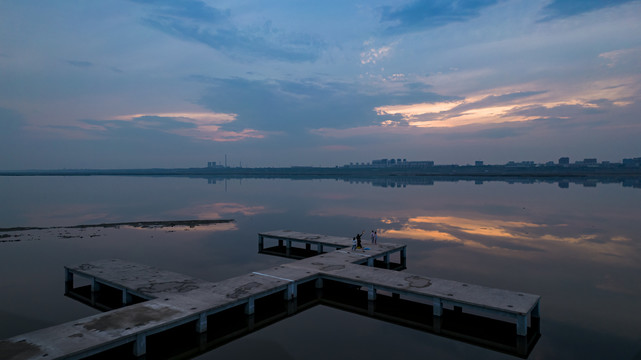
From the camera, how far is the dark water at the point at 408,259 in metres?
14.8

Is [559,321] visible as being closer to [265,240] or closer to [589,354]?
[589,354]

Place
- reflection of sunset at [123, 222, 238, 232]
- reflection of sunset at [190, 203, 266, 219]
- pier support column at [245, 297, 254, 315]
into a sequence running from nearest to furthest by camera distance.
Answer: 1. pier support column at [245, 297, 254, 315]
2. reflection of sunset at [123, 222, 238, 232]
3. reflection of sunset at [190, 203, 266, 219]

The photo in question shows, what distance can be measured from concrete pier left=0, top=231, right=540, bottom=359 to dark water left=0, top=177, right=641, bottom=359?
149 centimetres

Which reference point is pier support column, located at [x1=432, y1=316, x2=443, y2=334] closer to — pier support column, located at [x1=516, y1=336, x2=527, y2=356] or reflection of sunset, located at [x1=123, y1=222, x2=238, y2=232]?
pier support column, located at [x1=516, y1=336, x2=527, y2=356]

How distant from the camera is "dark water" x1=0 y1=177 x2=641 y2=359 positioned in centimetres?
1477

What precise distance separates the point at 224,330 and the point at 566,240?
3242cm

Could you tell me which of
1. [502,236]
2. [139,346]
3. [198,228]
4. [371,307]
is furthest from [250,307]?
[502,236]

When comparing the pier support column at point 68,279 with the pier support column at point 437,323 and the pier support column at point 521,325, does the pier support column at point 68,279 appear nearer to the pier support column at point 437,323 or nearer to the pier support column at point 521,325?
the pier support column at point 437,323

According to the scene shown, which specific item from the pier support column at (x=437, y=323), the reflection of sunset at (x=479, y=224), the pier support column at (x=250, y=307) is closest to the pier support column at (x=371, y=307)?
the pier support column at (x=437, y=323)

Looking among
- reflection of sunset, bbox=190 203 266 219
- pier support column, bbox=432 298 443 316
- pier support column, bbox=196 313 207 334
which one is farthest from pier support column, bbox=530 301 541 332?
reflection of sunset, bbox=190 203 266 219

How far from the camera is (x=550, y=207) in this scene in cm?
5884

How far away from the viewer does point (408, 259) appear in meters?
27.8

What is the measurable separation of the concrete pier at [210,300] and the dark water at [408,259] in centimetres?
149

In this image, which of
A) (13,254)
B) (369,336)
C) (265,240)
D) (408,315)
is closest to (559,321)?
(408,315)
